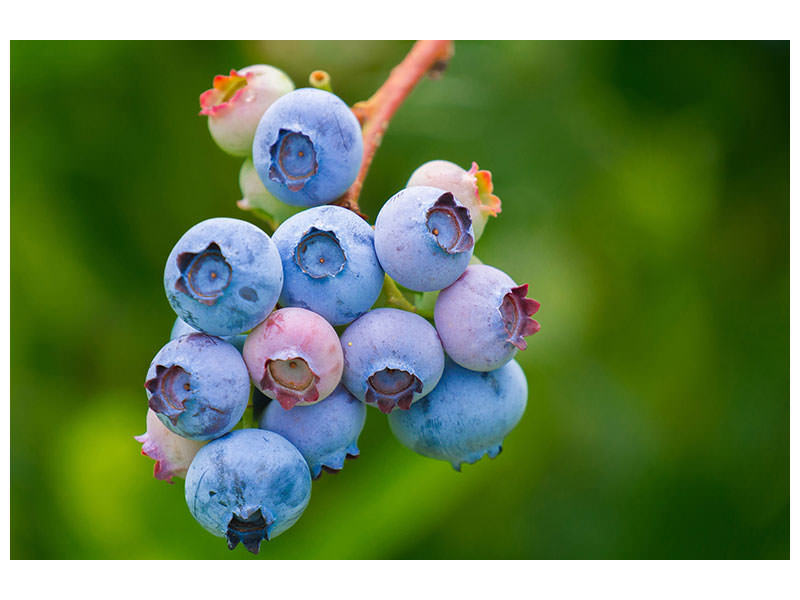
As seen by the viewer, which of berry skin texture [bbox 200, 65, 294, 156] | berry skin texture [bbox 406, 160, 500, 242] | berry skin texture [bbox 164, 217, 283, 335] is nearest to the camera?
berry skin texture [bbox 164, 217, 283, 335]

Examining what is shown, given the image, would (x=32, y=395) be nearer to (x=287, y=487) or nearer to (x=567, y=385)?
(x=287, y=487)

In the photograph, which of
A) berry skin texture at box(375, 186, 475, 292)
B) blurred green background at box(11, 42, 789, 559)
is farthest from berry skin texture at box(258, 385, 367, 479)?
blurred green background at box(11, 42, 789, 559)

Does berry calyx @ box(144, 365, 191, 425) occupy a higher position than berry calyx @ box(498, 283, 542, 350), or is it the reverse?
berry calyx @ box(498, 283, 542, 350)

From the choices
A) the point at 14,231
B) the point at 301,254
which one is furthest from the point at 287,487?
the point at 14,231

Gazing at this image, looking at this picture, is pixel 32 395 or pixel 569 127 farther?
pixel 569 127

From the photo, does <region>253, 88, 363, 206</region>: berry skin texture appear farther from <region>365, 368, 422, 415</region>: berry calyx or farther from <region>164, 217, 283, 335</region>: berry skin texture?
<region>365, 368, 422, 415</region>: berry calyx

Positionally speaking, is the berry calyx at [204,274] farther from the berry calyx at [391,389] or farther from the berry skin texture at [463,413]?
the berry skin texture at [463,413]

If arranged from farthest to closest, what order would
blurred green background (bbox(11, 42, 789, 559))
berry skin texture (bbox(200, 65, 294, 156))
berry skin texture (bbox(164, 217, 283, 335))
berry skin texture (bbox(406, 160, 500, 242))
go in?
1. blurred green background (bbox(11, 42, 789, 559))
2. berry skin texture (bbox(200, 65, 294, 156))
3. berry skin texture (bbox(406, 160, 500, 242))
4. berry skin texture (bbox(164, 217, 283, 335))
